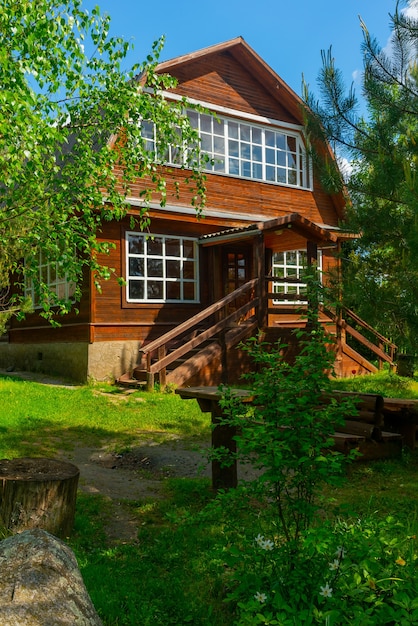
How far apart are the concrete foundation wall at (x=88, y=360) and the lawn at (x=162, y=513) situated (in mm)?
2157

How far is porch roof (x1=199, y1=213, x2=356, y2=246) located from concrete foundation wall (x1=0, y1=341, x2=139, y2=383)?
346 centimetres

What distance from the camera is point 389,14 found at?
6.02 metres

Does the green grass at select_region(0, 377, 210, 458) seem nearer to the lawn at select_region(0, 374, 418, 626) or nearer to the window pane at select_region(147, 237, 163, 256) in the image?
the lawn at select_region(0, 374, 418, 626)

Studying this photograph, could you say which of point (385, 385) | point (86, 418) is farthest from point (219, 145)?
point (86, 418)

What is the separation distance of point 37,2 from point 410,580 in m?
7.29

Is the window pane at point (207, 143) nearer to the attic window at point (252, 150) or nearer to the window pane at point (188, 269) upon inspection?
the attic window at point (252, 150)

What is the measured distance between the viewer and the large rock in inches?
103

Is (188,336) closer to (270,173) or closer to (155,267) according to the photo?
(155,267)

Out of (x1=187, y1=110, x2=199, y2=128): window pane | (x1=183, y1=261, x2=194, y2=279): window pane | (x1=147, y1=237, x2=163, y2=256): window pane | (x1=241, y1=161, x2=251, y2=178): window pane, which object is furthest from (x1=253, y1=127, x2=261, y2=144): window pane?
(x1=147, y1=237, x2=163, y2=256): window pane

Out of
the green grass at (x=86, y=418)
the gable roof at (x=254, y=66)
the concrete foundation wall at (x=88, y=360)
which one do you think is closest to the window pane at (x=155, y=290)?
the concrete foundation wall at (x=88, y=360)

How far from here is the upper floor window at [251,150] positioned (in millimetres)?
15758

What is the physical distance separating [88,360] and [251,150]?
7.86m

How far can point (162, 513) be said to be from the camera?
5.48 metres

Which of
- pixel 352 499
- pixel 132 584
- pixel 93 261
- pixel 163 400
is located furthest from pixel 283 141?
pixel 132 584
